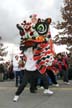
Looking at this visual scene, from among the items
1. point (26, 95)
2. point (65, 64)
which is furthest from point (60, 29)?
point (26, 95)

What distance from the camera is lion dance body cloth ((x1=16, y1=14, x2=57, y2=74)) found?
41.0 ft

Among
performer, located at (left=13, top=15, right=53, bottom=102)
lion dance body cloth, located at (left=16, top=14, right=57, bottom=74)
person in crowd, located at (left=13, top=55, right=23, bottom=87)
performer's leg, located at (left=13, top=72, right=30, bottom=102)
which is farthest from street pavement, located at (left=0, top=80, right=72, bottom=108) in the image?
person in crowd, located at (left=13, top=55, right=23, bottom=87)

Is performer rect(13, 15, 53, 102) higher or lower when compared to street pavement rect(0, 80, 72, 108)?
higher

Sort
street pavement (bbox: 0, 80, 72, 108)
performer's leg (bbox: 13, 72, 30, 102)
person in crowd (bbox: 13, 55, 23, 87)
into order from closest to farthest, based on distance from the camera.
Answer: street pavement (bbox: 0, 80, 72, 108) → performer's leg (bbox: 13, 72, 30, 102) → person in crowd (bbox: 13, 55, 23, 87)

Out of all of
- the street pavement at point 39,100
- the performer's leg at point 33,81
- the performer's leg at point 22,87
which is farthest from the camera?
the performer's leg at point 33,81

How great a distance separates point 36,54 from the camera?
41.3ft

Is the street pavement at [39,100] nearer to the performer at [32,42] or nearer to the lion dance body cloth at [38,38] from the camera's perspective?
the performer at [32,42]

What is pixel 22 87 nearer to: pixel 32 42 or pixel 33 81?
pixel 33 81

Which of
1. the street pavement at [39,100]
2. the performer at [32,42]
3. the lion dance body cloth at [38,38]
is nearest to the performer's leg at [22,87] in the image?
the performer at [32,42]

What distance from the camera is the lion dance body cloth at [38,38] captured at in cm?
1251

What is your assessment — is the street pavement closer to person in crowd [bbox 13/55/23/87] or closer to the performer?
the performer

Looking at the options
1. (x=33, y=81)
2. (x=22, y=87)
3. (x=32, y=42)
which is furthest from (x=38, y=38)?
(x=33, y=81)

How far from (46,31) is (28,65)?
109 cm

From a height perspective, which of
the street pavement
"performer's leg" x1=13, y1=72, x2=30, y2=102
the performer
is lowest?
the street pavement
